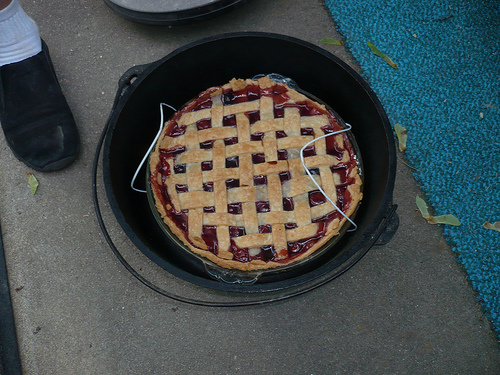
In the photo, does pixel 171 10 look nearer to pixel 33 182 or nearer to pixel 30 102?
pixel 30 102

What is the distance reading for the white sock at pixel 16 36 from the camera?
1.43 metres

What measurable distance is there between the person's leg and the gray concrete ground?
93mm

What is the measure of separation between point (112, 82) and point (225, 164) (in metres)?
0.67

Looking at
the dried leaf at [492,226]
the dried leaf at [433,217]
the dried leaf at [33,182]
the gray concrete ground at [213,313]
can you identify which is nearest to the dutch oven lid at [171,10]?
the gray concrete ground at [213,313]

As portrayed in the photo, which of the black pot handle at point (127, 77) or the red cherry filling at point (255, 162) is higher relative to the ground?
the black pot handle at point (127, 77)

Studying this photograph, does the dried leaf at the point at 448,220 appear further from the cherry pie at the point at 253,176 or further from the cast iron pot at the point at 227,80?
the cherry pie at the point at 253,176

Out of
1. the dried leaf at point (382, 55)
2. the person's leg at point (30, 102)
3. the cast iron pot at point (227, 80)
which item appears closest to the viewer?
the cast iron pot at point (227, 80)

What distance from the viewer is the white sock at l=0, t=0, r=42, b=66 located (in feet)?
4.70

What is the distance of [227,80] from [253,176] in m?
0.39

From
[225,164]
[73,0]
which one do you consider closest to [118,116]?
[225,164]

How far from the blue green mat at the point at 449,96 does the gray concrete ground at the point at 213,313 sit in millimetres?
78

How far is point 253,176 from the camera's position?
4.05 feet

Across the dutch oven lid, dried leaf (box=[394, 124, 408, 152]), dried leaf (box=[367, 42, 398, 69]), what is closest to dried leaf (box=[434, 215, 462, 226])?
dried leaf (box=[394, 124, 408, 152])

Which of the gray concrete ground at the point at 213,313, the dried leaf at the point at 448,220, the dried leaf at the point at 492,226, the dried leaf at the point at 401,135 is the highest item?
the dried leaf at the point at 401,135
